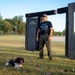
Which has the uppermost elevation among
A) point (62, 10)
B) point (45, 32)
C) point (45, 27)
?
point (62, 10)

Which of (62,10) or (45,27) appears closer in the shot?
(45,27)

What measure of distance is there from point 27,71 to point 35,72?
33 centimetres

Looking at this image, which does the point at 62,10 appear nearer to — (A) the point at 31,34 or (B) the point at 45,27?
(B) the point at 45,27

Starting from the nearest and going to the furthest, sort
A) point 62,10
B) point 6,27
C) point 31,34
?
point 62,10 → point 31,34 → point 6,27

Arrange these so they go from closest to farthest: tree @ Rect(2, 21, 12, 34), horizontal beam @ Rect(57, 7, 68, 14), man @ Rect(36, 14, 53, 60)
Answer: man @ Rect(36, 14, 53, 60)
horizontal beam @ Rect(57, 7, 68, 14)
tree @ Rect(2, 21, 12, 34)

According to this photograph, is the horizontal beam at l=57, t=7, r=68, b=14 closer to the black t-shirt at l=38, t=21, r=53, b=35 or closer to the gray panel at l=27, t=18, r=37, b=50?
the black t-shirt at l=38, t=21, r=53, b=35

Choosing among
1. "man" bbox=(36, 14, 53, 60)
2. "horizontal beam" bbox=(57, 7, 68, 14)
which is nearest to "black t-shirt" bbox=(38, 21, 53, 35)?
"man" bbox=(36, 14, 53, 60)

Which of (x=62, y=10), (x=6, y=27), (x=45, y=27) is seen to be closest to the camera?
(x=45, y=27)

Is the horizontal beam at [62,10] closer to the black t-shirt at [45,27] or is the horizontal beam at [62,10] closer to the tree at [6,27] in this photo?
the black t-shirt at [45,27]

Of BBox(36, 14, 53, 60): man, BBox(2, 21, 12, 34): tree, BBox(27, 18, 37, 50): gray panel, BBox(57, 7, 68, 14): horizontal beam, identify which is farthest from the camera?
BBox(2, 21, 12, 34): tree

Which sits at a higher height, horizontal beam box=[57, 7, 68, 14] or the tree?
horizontal beam box=[57, 7, 68, 14]

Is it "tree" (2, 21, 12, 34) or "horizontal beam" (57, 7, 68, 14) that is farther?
"tree" (2, 21, 12, 34)

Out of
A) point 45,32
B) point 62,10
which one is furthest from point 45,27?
point 62,10

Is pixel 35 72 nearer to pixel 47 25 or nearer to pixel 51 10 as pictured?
pixel 47 25
